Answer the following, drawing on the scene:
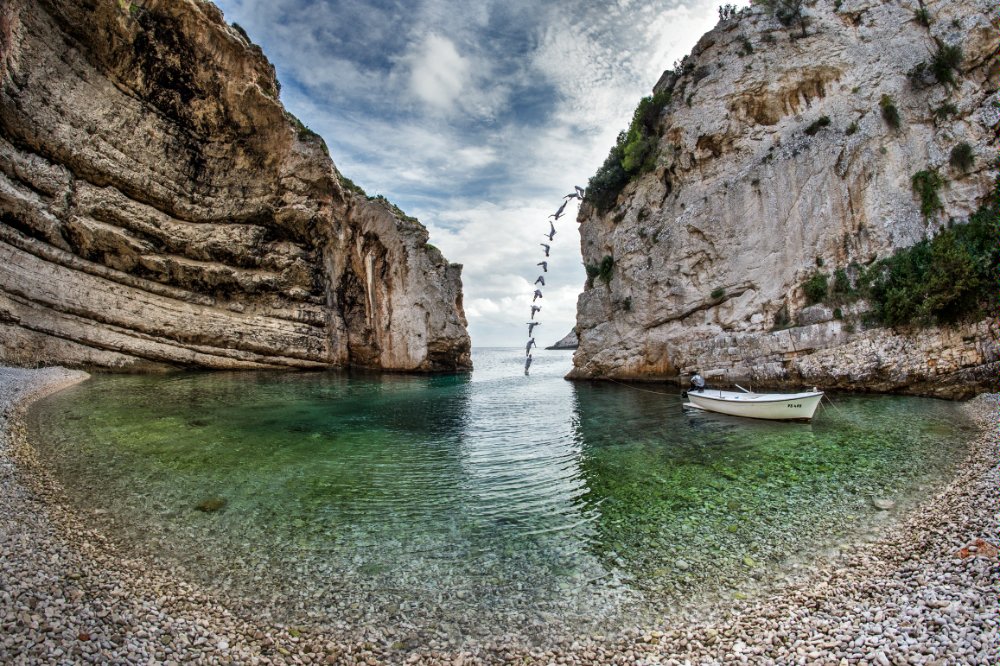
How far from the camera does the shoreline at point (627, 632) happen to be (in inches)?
156

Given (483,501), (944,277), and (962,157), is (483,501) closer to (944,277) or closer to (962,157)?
(944,277)

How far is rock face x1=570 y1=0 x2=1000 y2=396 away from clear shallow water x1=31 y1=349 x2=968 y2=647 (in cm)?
535

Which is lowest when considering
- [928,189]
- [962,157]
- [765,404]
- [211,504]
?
[211,504]

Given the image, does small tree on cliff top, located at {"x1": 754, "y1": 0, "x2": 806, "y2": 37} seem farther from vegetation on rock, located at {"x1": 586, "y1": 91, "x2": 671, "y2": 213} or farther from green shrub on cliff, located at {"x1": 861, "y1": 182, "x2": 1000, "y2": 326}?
green shrub on cliff, located at {"x1": 861, "y1": 182, "x2": 1000, "y2": 326}

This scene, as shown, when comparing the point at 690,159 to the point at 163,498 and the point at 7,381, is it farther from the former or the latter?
the point at 7,381

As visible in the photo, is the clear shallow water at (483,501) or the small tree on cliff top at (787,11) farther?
the small tree on cliff top at (787,11)

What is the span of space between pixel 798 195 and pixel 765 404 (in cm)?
1570

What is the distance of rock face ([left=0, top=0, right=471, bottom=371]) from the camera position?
23.5m

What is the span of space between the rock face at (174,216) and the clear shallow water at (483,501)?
13285mm

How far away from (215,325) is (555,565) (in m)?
32.2

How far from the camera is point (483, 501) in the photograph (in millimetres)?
8656

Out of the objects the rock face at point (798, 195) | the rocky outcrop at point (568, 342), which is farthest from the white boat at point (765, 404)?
the rocky outcrop at point (568, 342)

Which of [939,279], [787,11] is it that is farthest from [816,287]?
[787,11]

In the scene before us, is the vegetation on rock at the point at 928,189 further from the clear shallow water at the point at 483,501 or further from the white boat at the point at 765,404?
the white boat at the point at 765,404
